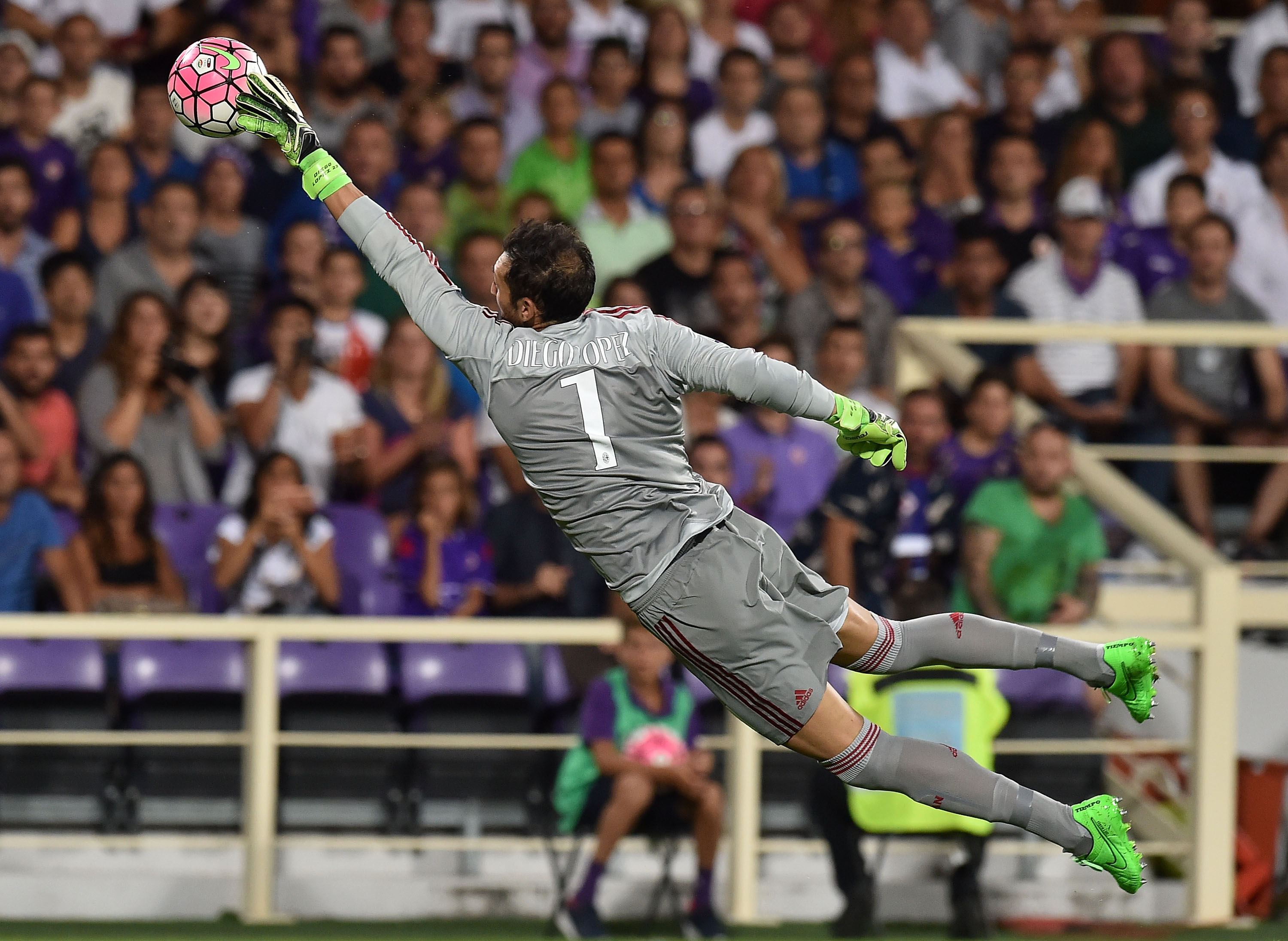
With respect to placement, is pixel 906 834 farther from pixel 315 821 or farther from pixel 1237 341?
pixel 1237 341

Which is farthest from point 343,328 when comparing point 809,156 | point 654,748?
point 809,156

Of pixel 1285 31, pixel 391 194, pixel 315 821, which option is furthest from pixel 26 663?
pixel 1285 31

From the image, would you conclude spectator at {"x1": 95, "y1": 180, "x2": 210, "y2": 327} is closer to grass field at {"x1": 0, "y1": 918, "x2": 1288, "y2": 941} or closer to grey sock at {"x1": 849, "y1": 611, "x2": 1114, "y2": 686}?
grass field at {"x1": 0, "y1": 918, "x2": 1288, "y2": 941}

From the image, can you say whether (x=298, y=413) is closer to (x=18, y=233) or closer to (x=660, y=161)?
(x=18, y=233)

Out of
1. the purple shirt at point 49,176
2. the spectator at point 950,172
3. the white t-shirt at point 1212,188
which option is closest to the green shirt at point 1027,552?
the spectator at point 950,172

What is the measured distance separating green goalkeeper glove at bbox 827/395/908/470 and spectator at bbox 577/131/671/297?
417 cm

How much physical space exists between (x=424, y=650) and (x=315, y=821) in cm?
74

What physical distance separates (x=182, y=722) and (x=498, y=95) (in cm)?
Result: 366

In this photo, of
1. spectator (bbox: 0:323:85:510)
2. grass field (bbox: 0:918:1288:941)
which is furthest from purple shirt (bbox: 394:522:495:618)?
spectator (bbox: 0:323:85:510)

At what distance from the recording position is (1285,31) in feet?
34.9

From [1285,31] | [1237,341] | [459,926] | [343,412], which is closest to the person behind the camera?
[459,926]

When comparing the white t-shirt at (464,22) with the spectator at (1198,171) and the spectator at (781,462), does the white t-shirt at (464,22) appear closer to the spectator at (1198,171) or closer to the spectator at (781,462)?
the spectator at (781,462)

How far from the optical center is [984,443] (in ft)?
25.7

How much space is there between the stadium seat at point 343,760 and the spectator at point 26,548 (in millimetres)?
926
